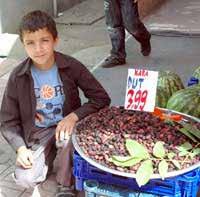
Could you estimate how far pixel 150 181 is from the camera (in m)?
2.33

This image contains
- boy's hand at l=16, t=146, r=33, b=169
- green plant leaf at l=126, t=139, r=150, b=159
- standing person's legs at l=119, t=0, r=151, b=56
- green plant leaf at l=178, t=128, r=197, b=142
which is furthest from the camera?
standing person's legs at l=119, t=0, r=151, b=56

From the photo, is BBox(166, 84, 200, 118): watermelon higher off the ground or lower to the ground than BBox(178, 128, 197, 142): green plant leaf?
lower

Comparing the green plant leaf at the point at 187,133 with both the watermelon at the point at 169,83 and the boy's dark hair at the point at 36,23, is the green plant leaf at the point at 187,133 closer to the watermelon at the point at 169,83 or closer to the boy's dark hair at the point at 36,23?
the boy's dark hair at the point at 36,23

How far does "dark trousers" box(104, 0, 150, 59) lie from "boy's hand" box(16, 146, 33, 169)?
2.71 metres

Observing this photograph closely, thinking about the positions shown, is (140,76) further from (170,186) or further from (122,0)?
(122,0)

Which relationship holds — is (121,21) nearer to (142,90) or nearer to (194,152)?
(142,90)

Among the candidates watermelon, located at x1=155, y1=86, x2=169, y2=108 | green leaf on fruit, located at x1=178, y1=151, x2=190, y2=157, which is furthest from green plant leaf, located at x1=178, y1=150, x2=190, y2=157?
watermelon, located at x1=155, y1=86, x2=169, y2=108

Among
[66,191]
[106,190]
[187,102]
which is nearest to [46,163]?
[66,191]

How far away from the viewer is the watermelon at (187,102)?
10.5 ft

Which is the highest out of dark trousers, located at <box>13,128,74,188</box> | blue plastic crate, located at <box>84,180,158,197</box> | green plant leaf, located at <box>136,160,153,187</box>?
green plant leaf, located at <box>136,160,153,187</box>

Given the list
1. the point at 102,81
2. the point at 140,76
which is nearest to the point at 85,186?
the point at 140,76

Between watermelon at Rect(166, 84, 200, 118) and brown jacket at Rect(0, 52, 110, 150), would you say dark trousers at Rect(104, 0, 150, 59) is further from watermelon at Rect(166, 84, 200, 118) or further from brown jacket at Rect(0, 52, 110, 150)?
brown jacket at Rect(0, 52, 110, 150)

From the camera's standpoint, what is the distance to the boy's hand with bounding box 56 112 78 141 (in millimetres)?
2771

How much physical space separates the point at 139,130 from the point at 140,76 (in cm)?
29
